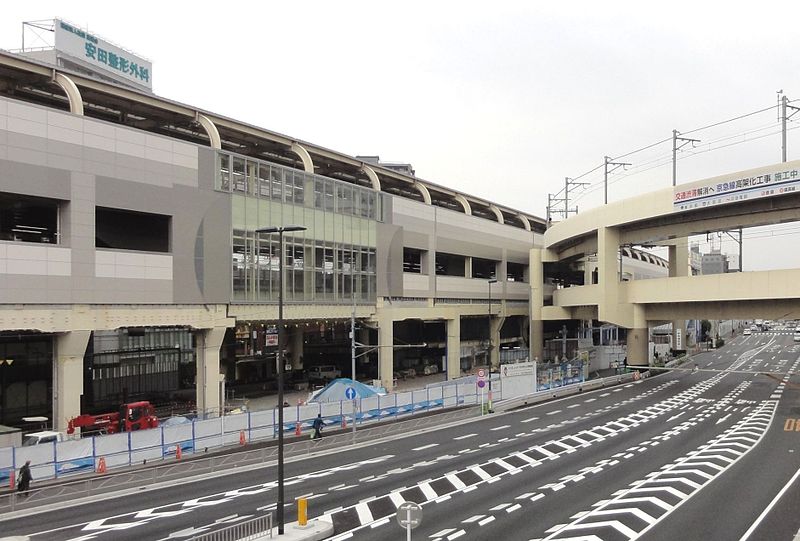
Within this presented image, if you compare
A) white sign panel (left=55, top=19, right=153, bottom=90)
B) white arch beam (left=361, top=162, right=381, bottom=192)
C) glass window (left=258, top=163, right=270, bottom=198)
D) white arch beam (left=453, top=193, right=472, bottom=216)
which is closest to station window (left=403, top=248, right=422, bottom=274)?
white arch beam (left=453, top=193, right=472, bottom=216)

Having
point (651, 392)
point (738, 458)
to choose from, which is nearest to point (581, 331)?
point (651, 392)

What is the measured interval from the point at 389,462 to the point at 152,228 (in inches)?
1227

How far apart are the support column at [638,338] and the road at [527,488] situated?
19594 mm

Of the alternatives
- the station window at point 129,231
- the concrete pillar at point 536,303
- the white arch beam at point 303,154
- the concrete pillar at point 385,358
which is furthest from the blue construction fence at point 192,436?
the concrete pillar at point 536,303

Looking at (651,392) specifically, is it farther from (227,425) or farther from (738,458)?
(227,425)

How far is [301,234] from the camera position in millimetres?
50938

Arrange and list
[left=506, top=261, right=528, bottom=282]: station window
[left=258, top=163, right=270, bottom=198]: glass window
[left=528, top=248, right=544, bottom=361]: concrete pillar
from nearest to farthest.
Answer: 1. [left=258, top=163, right=270, bottom=198]: glass window
2. [left=528, top=248, right=544, bottom=361]: concrete pillar
3. [left=506, top=261, right=528, bottom=282]: station window

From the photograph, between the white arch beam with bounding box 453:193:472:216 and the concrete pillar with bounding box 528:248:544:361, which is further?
the concrete pillar with bounding box 528:248:544:361

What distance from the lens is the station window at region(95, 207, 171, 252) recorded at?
46.8 m

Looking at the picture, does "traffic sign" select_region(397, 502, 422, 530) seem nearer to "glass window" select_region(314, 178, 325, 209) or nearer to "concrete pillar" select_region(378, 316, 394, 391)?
"glass window" select_region(314, 178, 325, 209)

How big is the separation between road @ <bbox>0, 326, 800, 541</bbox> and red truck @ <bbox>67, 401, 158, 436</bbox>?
13733 mm

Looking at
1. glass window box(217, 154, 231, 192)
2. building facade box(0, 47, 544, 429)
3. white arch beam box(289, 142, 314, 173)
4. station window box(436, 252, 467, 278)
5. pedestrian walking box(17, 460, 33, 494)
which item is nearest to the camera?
pedestrian walking box(17, 460, 33, 494)

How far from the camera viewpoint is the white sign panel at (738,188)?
4528 cm

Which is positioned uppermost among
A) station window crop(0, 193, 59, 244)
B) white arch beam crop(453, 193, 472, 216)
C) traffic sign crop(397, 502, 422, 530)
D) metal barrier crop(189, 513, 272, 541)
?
white arch beam crop(453, 193, 472, 216)
